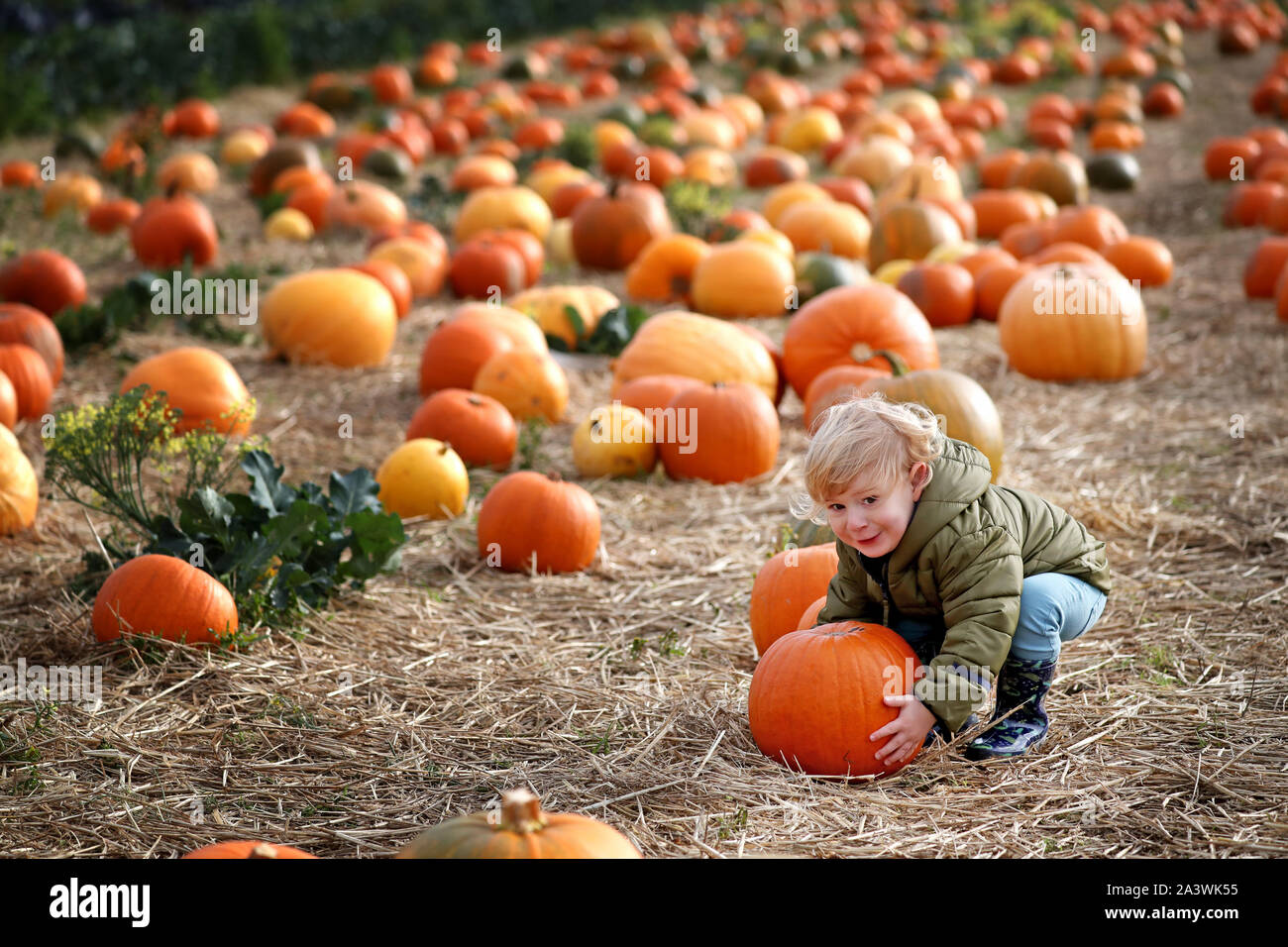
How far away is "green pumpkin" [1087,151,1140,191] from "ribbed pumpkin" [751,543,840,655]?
907 centimetres

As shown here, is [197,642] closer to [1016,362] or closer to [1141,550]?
[1141,550]

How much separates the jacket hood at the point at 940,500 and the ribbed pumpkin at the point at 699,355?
9.23 ft

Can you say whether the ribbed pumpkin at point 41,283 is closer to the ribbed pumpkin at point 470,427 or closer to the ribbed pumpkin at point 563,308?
the ribbed pumpkin at point 563,308

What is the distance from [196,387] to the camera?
552cm

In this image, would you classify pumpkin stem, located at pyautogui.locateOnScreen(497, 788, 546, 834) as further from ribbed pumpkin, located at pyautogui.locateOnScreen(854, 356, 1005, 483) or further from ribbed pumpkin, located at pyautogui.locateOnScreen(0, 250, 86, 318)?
ribbed pumpkin, located at pyautogui.locateOnScreen(0, 250, 86, 318)

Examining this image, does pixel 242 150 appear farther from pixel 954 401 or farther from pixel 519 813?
pixel 519 813

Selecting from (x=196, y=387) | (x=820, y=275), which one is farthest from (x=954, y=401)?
(x=196, y=387)

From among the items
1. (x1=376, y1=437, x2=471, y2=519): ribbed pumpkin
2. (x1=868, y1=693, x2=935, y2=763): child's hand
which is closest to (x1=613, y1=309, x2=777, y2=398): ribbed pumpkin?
(x1=376, y1=437, x2=471, y2=519): ribbed pumpkin

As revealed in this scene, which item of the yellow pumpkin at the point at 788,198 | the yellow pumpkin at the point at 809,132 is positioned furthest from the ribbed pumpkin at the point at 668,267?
the yellow pumpkin at the point at 809,132

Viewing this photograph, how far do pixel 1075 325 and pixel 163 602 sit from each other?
186 inches

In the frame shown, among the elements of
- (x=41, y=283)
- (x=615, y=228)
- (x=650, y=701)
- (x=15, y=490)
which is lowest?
(x=650, y=701)

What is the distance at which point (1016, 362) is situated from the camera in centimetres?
666
